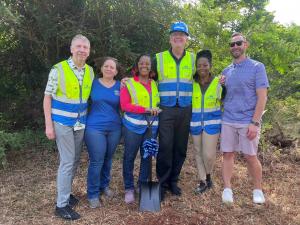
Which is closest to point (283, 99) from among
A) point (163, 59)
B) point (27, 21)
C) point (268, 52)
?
point (268, 52)

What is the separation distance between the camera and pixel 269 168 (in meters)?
6.78

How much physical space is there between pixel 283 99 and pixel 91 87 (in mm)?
6255

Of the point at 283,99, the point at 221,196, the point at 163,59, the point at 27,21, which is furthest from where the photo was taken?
the point at 283,99

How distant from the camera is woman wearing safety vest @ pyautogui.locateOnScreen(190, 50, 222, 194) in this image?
16.4 ft

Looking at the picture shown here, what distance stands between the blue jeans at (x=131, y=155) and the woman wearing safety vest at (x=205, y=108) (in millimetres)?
742

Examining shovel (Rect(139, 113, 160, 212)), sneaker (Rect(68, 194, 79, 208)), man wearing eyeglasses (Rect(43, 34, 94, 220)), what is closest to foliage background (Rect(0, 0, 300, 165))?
sneaker (Rect(68, 194, 79, 208))

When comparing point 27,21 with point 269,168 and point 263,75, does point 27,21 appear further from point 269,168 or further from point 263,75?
point 269,168

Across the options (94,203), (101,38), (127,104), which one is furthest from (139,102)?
(101,38)

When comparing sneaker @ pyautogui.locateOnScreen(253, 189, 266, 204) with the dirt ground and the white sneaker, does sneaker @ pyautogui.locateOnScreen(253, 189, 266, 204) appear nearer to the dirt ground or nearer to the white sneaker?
the dirt ground

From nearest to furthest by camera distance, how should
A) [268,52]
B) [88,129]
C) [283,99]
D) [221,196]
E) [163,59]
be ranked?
[88,129]
[163,59]
[221,196]
[268,52]
[283,99]

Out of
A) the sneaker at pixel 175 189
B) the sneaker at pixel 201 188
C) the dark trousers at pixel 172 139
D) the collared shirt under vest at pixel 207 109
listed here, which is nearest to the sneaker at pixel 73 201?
the dark trousers at pixel 172 139

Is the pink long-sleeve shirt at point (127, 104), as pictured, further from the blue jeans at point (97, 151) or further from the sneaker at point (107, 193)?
the sneaker at point (107, 193)

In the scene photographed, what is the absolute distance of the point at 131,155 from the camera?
4965 mm

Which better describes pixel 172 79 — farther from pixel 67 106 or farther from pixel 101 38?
pixel 101 38
